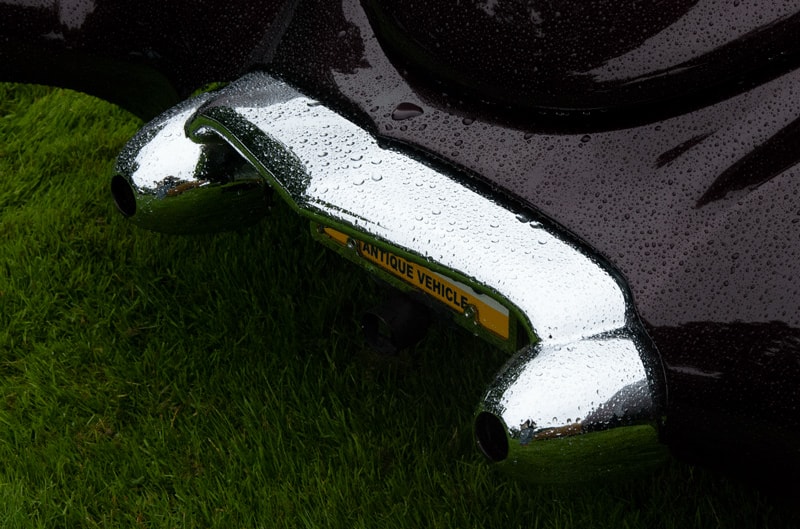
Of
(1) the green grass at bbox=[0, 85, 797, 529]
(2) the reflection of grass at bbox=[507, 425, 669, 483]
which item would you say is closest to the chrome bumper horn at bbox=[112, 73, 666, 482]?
(2) the reflection of grass at bbox=[507, 425, 669, 483]

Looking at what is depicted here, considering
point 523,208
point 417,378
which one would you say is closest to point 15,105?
point 417,378

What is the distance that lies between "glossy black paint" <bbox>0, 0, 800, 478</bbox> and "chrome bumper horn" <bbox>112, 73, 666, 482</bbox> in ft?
0.15

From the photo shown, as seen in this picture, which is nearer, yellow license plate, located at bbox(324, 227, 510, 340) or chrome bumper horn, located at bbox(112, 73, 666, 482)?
chrome bumper horn, located at bbox(112, 73, 666, 482)

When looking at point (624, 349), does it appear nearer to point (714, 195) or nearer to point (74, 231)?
point (714, 195)

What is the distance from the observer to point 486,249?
5.02 feet

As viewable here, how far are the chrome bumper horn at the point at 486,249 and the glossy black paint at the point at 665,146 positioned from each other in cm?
5

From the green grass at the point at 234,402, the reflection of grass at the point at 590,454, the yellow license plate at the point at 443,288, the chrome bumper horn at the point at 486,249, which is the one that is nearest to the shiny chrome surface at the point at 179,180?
the chrome bumper horn at the point at 486,249

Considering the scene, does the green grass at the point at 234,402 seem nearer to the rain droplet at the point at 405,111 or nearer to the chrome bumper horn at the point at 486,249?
the chrome bumper horn at the point at 486,249

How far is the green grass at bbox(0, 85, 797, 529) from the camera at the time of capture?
201 cm

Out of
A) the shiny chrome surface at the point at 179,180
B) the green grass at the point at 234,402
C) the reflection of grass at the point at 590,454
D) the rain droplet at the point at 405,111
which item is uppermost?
the rain droplet at the point at 405,111

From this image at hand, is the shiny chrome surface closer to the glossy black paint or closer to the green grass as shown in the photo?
the glossy black paint

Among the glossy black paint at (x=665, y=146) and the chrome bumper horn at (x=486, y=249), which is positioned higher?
the glossy black paint at (x=665, y=146)

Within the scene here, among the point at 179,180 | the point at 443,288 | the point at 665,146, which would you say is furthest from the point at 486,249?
the point at 179,180

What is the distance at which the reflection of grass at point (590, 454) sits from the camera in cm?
142
